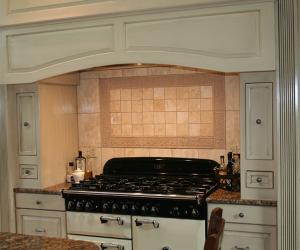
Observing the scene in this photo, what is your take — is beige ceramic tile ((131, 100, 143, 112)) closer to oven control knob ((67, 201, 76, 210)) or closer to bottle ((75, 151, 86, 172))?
bottle ((75, 151, 86, 172))

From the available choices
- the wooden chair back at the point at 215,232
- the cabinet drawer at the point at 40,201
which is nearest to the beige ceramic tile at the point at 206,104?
the cabinet drawer at the point at 40,201

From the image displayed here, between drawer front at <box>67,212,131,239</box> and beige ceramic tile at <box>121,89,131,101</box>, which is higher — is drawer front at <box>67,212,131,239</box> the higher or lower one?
the lower one

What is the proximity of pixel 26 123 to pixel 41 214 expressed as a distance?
0.69m

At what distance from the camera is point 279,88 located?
8.21 feet

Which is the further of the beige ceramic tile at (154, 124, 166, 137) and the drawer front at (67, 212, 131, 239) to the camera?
the beige ceramic tile at (154, 124, 166, 137)

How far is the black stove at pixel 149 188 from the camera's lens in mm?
2758

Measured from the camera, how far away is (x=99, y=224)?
2955 millimetres

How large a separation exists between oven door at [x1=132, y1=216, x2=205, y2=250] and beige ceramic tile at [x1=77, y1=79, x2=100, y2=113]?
3.77 feet

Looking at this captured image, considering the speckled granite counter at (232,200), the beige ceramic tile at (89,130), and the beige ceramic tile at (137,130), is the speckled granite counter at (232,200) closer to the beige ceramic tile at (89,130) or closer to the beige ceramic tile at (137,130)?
the beige ceramic tile at (137,130)

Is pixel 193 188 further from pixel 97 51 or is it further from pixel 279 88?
pixel 97 51

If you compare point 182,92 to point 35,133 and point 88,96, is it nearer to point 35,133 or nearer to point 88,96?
point 88,96

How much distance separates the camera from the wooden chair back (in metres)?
1.37

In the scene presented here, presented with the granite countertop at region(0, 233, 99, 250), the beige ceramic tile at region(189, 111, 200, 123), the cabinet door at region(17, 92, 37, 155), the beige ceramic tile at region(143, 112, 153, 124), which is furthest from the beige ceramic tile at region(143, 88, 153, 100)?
the granite countertop at region(0, 233, 99, 250)

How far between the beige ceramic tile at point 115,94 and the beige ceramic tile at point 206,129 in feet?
2.41
